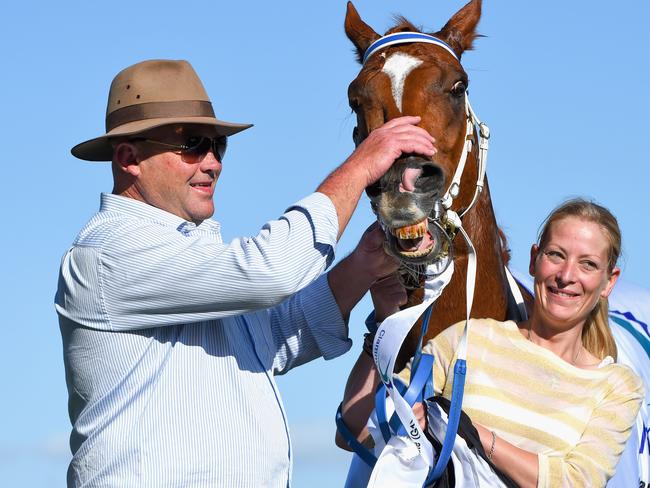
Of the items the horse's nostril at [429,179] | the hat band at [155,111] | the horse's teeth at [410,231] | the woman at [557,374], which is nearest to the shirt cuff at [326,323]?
the woman at [557,374]

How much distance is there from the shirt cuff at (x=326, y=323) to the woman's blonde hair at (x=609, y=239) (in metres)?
0.90

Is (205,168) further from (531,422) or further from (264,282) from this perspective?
(531,422)

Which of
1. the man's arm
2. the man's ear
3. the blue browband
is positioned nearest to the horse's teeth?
the man's arm

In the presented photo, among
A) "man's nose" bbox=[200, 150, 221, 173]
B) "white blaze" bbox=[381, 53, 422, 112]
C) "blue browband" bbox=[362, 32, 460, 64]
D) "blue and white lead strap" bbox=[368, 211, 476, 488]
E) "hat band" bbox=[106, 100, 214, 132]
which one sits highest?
"blue browband" bbox=[362, 32, 460, 64]

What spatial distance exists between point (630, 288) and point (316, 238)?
340 cm

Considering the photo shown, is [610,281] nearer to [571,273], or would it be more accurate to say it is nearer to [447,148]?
[571,273]

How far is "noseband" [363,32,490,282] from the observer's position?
15.8 ft

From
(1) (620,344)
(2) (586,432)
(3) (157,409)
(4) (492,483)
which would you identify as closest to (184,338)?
(3) (157,409)

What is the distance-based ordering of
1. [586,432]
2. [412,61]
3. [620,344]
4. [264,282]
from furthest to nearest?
[620,344] → [412,61] → [586,432] → [264,282]

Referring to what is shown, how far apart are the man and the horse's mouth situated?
23 centimetres

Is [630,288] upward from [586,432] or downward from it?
upward

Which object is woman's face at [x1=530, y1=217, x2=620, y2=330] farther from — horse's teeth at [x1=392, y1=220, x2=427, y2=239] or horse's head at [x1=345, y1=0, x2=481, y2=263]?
horse's teeth at [x1=392, y1=220, x2=427, y2=239]

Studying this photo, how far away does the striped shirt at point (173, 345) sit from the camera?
4188 millimetres

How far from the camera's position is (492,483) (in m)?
4.26
